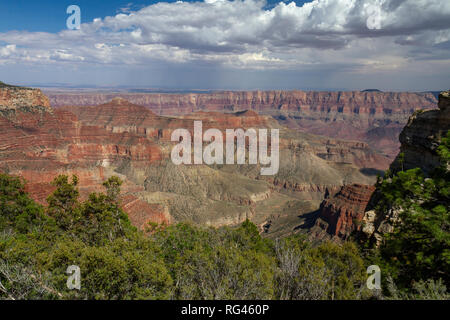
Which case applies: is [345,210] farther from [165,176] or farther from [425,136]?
[165,176]

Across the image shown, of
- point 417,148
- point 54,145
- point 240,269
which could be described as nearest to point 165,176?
point 54,145

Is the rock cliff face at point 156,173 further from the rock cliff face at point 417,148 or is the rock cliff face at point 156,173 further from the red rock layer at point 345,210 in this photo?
the rock cliff face at point 417,148

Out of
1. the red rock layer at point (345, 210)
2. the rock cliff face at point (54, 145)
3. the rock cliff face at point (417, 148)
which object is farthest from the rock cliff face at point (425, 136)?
the rock cliff face at point (54, 145)

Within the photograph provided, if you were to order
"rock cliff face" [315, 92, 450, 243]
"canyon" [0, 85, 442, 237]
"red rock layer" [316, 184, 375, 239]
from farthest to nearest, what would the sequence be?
"canyon" [0, 85, 442, 237] < "red rock layer" [316, 184, 375, 239] < "rock cliff face" [315, 92, 450, 243]

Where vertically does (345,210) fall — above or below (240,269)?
below

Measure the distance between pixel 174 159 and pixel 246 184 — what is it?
3116cm

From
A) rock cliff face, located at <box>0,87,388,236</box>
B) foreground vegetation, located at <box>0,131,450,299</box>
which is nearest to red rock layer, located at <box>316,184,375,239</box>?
rock cliff face, located at <box>0,87,388,236</box>

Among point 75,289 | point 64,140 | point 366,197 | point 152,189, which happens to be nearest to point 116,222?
point 75,289

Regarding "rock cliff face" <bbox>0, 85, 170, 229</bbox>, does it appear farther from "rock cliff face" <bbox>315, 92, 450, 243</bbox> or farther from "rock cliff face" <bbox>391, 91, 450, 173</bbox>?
"rock cliff face" <bbox>391, 91, 450, 173</bbox>

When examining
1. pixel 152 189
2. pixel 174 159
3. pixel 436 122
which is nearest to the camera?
pixel 436 122

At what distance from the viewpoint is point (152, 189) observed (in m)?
99.8

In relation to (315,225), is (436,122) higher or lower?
higher

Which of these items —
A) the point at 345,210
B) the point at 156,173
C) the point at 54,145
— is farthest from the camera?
the point at 156,173
